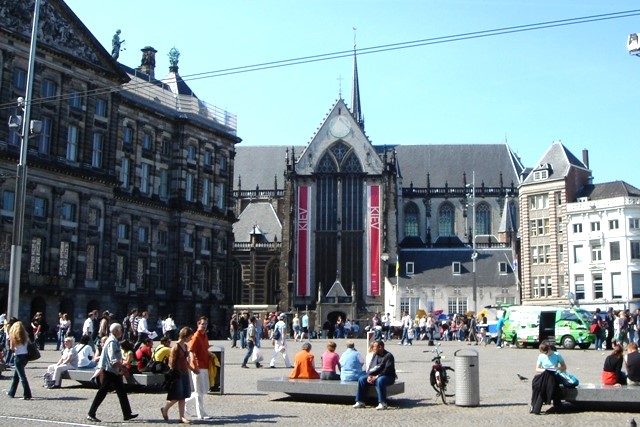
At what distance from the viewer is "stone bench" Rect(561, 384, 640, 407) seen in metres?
14.7

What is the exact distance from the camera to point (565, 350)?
35.9 m

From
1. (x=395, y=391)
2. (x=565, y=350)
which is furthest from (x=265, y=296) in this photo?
(x=395, y=391)

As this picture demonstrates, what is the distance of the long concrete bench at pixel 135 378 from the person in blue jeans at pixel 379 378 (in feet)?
15.9

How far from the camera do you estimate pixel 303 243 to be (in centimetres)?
8144

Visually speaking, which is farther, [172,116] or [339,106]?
[339,106]

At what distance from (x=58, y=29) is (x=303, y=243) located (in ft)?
133

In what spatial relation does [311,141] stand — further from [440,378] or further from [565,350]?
[440,378]

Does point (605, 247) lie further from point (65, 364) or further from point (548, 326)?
point (65, 364)

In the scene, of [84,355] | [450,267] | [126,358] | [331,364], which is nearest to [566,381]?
[331,364]

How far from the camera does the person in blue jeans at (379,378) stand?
15.7 metres

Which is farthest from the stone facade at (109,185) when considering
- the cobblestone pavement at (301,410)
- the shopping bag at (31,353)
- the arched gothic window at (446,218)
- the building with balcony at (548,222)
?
the arched gothic window at (446,218)

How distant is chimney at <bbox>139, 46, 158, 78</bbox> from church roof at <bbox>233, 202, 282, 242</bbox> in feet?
82.0

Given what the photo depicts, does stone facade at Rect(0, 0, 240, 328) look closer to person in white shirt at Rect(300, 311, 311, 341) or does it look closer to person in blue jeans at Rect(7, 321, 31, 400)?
person in white shirt at Rect(300, 311, 311, 341)

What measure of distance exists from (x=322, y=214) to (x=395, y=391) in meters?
65.8
